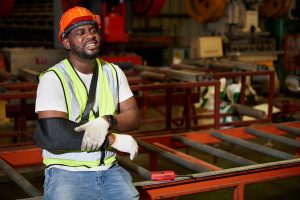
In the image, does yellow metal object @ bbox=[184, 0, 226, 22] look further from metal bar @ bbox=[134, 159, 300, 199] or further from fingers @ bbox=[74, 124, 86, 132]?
fingers @ bbox=[74, 124, 86, 132]

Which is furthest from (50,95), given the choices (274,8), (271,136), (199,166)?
(274,8)

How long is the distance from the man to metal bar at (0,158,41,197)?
0.33 metres

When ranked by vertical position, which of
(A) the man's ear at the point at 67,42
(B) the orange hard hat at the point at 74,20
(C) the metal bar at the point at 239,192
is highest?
(B) the orange hard hat at the point at 74,20

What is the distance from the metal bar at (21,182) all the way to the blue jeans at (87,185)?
0.33 metres

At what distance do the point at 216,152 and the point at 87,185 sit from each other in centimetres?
174

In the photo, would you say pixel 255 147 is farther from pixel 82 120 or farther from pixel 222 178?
pixel 82 120

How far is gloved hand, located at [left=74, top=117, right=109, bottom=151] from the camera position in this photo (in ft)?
9.12

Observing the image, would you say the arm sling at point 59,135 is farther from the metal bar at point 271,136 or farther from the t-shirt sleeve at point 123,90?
the metal bar at point 271,136

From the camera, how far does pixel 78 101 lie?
9.93ft

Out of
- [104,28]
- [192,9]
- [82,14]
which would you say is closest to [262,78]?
[192,9]

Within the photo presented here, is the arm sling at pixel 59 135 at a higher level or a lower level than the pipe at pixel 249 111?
higher

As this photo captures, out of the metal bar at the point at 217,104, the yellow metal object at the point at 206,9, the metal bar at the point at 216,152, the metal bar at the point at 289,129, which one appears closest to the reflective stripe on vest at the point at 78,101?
the metal bar at the point at 216,152

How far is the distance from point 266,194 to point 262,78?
22.1 ft

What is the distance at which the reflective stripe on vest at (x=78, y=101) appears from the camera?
298 cm
